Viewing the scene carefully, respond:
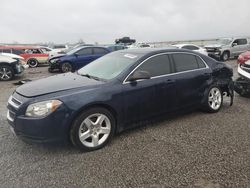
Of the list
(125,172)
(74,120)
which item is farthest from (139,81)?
(125,172)

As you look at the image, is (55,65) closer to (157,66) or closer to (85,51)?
(85,51)

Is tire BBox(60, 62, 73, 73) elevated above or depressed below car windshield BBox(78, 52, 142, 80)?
below

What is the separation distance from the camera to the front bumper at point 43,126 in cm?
335

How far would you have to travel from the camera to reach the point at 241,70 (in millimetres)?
6840

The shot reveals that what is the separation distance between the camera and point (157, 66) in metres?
4.50

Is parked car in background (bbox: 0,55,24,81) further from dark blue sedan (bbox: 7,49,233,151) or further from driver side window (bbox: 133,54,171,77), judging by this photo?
driver side window (bbox: 133,54,171,77)

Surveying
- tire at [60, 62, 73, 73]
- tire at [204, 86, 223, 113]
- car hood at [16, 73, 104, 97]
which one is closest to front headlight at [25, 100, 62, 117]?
car hood at [16, 73, 104, 97]

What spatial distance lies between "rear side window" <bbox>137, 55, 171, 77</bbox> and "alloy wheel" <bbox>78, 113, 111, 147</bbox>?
3.79 ft

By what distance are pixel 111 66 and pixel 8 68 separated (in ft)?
27.3

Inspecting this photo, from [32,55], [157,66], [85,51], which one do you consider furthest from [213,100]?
[32,55]

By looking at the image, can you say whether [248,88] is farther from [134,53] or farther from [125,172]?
[125,172]

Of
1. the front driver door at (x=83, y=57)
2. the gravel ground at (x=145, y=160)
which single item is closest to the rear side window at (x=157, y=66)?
the gravel ground at (x=145, y=160)

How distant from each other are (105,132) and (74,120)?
58 centimetres

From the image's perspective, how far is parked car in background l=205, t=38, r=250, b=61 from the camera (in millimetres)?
18642
